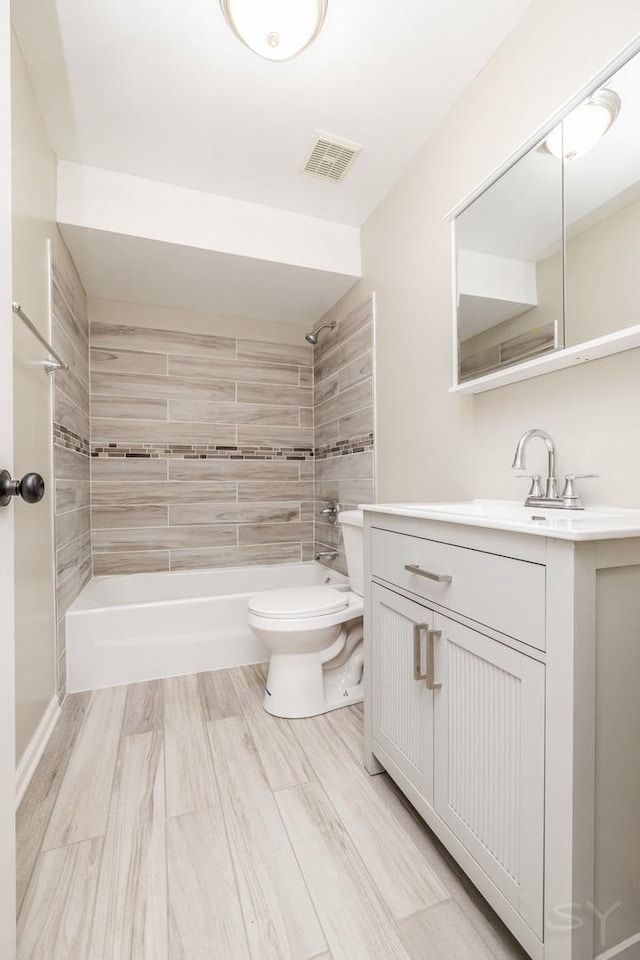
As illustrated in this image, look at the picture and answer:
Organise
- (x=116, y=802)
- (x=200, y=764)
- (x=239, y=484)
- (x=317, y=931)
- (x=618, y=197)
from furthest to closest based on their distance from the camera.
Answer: (x=239, y=484) → (x=200, y=764) → (x=116, y=802) → (x=618, y=197) → (x=317, y=931)

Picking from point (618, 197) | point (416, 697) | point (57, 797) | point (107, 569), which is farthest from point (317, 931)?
point (107, 569)

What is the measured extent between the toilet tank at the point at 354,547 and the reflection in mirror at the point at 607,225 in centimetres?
114

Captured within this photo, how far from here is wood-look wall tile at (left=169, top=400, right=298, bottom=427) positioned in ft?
9.55

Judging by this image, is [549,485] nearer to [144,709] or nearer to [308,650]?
[308,650]

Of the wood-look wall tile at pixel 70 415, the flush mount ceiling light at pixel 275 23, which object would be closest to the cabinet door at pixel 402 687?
the wood-look wall tile at pixel 70 415

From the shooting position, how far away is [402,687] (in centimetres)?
119

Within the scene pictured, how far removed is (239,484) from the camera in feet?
10.0

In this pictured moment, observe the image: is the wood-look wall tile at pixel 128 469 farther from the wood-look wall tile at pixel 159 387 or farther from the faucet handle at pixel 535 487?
the faucet handle at pixel 535 487

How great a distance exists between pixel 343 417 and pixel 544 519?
1779mm

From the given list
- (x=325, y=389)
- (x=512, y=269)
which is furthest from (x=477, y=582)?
(x=325, y=389)

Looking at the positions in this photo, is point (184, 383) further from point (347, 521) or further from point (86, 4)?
point (86, 4)

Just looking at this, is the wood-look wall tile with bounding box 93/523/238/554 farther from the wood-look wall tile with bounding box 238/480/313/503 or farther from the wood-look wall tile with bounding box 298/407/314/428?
the wood-look wall tile with bounding box 298/407/314/428

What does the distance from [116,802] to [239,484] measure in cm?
199

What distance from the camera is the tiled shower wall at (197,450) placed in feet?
9.09
